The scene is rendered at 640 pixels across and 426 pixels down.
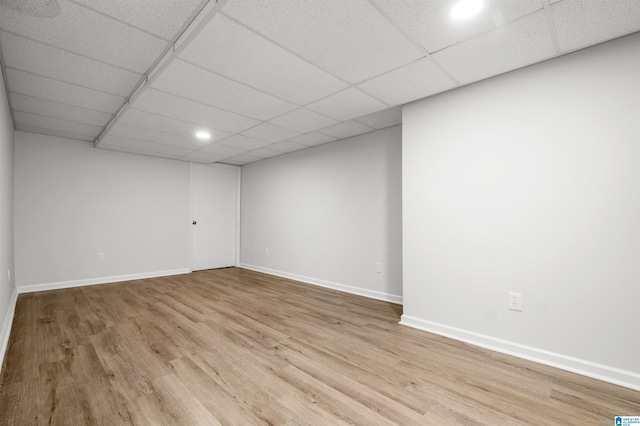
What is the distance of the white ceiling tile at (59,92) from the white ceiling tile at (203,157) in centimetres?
196

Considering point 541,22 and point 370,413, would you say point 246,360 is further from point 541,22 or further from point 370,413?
point 541,22

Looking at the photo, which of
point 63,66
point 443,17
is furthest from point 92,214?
point 443,17

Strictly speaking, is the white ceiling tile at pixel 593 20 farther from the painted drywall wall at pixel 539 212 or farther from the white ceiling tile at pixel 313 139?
the white ceiling tile at pixel 313 139

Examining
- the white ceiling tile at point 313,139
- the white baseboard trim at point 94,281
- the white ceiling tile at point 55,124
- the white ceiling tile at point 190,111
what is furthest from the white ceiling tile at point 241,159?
the white baseboard trim at point 94,281

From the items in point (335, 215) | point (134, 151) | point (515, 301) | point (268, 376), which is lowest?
point (268, 376)

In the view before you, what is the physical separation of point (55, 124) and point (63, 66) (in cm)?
207

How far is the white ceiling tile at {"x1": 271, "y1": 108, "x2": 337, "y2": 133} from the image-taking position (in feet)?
10.3

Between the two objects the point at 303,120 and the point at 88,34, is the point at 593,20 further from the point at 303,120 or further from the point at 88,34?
the point at 88,34

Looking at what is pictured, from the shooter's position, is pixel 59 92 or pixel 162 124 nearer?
pixel 59 92

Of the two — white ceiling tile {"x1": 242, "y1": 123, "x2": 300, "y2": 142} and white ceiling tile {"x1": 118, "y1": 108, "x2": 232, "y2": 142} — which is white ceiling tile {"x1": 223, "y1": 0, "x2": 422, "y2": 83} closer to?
white ceiling tile {"x1": 242, "y1": 123, "x2": 300, "y2": 142}

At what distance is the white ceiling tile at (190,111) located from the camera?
2.71 metres

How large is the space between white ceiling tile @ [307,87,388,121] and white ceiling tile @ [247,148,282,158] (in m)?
2.08

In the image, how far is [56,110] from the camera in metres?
3.16

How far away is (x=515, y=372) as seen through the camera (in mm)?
1948
